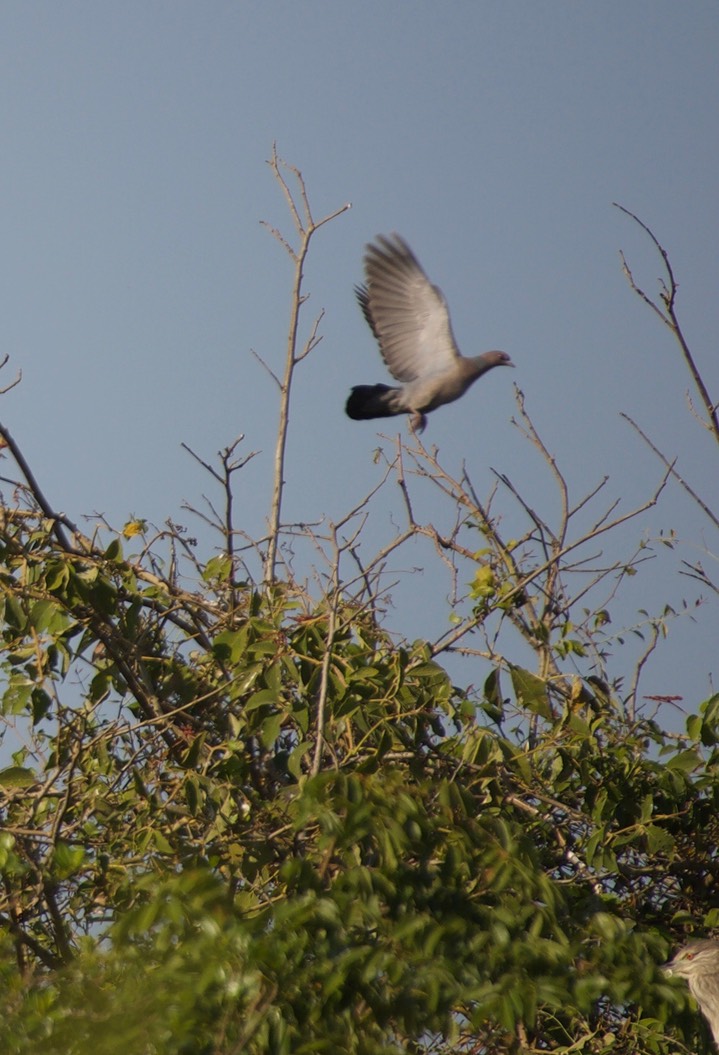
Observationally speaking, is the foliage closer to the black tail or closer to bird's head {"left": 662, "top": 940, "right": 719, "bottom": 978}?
bird's head {"left": 662, "top": 940, "right": 719, "bottom": 978}

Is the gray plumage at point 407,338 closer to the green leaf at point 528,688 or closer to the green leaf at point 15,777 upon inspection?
the green leaf at point 528,688

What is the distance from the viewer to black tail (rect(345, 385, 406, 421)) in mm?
6572

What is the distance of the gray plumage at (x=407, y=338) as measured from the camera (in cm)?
661

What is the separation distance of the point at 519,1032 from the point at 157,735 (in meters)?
1.07

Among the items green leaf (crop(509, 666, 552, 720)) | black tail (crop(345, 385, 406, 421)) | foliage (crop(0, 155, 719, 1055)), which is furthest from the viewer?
black tail (crop(345, 385, 406, 421))

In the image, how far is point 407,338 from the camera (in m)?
6.73

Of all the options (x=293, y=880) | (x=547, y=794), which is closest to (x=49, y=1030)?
(x=293, y=880)

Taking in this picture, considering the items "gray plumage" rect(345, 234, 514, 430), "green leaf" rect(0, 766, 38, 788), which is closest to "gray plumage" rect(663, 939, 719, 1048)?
"green leaf" rect(0, 766, 38, 788)

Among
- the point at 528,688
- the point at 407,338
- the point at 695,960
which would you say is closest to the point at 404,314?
the point at 407,338

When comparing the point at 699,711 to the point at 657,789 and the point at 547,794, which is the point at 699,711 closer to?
the point at 657,789

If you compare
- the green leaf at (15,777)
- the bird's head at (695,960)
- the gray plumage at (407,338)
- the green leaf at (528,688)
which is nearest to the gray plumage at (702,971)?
the bird's head at (695,960)

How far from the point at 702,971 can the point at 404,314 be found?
14.3 feet

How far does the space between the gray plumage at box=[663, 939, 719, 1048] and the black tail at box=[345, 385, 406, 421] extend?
12.9ft

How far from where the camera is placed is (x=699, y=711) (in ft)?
11.1
